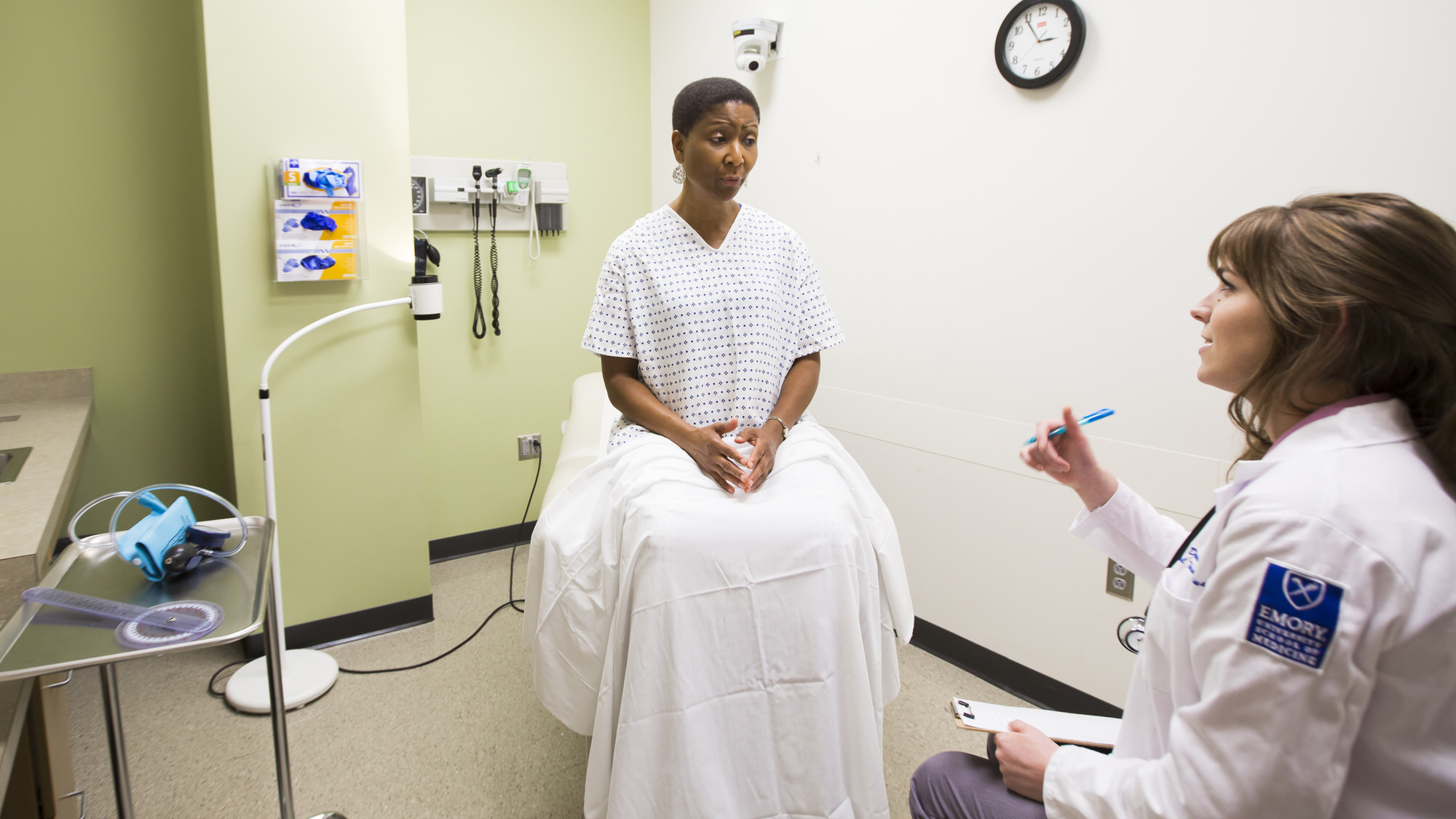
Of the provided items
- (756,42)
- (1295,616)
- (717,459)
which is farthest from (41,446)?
(1295,616)

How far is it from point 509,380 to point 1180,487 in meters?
2.36

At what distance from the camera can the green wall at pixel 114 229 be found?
2.23 metres

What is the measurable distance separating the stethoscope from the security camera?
206cm

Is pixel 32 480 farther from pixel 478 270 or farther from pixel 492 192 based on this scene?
pixel 492 192

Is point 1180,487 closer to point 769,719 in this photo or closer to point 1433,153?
point 1433,153

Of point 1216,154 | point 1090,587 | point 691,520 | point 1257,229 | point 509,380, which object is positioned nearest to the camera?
point 1257,229

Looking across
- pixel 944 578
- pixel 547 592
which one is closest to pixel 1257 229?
pixel 547 592

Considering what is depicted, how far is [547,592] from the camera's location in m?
1.55

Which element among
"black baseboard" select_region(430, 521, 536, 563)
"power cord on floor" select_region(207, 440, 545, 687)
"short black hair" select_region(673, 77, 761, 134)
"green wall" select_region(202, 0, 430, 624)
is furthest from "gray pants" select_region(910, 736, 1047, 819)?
"black baseboard" select_region(430, 521, 536, 563)

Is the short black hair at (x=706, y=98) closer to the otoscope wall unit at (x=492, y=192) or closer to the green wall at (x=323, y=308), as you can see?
the green wall at (x=323, y=308)

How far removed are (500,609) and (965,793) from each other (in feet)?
6.54

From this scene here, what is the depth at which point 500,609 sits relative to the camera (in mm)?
2660

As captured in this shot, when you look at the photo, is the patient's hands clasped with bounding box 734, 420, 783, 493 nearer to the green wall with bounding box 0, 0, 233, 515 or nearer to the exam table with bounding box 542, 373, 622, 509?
the exam table with bounding box 542, 373, 622, 509

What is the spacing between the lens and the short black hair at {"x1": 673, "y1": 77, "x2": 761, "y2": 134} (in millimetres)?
1685
